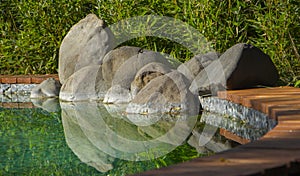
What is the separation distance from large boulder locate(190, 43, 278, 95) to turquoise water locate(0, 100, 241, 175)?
58cm

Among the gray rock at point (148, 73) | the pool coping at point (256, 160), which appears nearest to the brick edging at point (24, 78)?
the gray rock at point (148, 73)

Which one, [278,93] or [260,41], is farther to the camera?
[260,41]

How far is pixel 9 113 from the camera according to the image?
7.89 m

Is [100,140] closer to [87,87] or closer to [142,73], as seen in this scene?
[142,73]

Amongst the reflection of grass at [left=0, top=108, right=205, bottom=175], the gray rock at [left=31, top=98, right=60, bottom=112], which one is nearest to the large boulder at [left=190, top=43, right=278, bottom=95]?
the reflection of grass at [left=0, top=108, right=205, bottom=175]

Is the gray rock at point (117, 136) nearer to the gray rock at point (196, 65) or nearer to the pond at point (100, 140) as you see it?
the pond at point (100, 140)

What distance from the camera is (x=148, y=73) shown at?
7.93 meters

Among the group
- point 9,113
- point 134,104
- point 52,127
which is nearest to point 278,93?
point 134,104

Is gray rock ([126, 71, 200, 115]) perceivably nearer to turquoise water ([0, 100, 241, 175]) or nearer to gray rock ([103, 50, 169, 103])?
turquoise water ([0, 100, 241, 175])

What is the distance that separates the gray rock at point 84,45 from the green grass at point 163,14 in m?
0.37

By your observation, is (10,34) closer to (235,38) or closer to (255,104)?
(235,38)

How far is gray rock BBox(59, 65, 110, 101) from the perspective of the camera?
8734 millimetres

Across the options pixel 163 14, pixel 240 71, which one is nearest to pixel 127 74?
pixel 163 14

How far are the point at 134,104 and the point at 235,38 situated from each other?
2.02 meters
